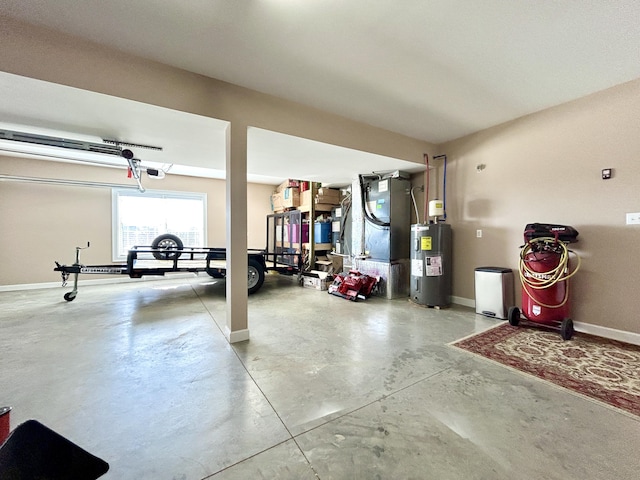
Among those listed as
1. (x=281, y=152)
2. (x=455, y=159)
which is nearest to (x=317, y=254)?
(x=281, y=152)

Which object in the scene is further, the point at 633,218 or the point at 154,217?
the point at 154,217

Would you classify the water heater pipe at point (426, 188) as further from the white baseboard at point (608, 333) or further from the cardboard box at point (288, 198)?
the cardboard box at point (288, 198)

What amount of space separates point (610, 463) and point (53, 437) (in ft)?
7.97

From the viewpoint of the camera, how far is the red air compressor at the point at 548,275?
2.69 m

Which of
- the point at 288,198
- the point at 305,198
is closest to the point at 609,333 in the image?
the point at 305,198

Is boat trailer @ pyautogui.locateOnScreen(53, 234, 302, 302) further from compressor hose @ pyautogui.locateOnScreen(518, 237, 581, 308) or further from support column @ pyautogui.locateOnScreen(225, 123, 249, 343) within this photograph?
compressor hose @ pyautogui.locateOnScreen(518, 237, 581, 308)

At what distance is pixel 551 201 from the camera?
10.2 feet

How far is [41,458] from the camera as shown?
2.68ft

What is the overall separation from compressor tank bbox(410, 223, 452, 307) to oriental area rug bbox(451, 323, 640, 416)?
927mm

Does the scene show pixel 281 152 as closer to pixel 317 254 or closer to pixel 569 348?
pixel 317 254

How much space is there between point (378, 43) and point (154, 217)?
651 cm

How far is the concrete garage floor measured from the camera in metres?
1.21

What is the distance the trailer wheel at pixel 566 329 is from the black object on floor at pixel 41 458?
12.5 ft

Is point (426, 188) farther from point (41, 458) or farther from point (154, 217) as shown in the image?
point (154, 217)
